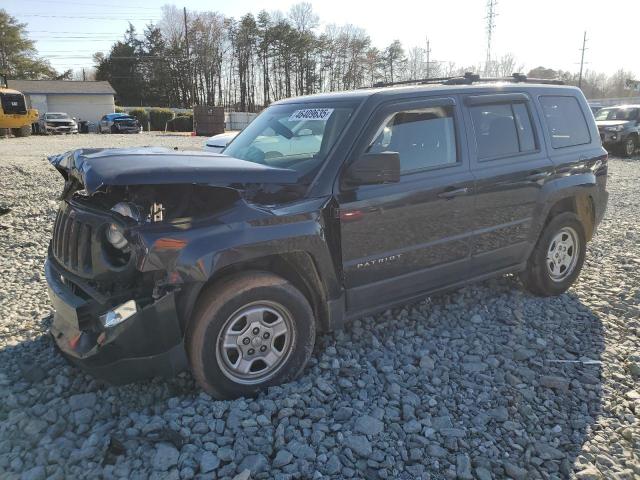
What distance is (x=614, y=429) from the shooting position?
117 inches

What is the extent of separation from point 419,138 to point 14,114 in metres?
36.0

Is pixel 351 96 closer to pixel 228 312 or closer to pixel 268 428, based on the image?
pixel 228 312

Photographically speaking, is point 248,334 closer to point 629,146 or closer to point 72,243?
point 72,243

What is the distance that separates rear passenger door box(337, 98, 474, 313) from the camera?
11.4 ft

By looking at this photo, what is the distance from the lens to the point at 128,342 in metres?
2.79

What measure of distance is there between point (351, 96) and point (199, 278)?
1881 mm

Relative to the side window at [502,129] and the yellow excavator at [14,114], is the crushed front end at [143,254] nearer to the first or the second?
the side window at [502,129]

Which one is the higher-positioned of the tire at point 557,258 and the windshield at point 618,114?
the windshield at point 618,114

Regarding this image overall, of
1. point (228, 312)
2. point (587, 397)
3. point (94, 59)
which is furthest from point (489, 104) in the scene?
point (94, 59)

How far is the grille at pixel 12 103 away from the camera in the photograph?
105 ft

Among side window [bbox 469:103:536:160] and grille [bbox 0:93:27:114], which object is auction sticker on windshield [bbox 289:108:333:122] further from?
grille [bbox 0:93:27:114]

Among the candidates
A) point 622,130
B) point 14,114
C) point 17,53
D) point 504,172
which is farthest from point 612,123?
point 17,53

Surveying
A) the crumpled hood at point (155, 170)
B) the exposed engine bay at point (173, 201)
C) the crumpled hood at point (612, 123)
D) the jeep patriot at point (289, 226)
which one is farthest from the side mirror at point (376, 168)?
the crumpled hood at point (612, 123)

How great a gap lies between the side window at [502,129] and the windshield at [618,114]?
764 inches
